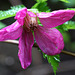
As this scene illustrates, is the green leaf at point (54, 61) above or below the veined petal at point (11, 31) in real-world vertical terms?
below

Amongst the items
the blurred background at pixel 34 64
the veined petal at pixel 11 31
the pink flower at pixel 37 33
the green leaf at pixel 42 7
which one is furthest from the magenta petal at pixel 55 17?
the blurred background at pixel 34 64

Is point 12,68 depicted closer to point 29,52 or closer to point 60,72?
point 60,72

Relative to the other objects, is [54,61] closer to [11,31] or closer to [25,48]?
[25,48]

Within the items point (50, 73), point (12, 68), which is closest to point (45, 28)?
point (50, 73)

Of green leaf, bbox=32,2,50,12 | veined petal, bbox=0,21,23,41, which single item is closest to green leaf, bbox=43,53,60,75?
veined petal, bbox=0,21,23,41

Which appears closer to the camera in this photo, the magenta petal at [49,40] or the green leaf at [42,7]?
the magenta petal at [49,40]

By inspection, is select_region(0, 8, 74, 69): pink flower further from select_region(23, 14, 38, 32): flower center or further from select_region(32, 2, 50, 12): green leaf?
select_region(32, 2, 50, 12): green leaf

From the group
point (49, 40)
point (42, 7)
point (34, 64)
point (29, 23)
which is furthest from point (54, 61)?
point (34, 64)

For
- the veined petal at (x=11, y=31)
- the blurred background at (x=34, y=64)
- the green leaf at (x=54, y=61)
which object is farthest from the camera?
the blurred background at (x=34, y=64)

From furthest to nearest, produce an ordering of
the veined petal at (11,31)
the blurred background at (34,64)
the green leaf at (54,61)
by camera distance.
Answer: the blurred background at (34,64) < the green leaf at (54,61) < the veined petal at (11,31)

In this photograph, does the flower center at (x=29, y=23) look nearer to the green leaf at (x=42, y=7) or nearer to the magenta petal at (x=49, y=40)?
the magenta petal at (x=49, y=40)
